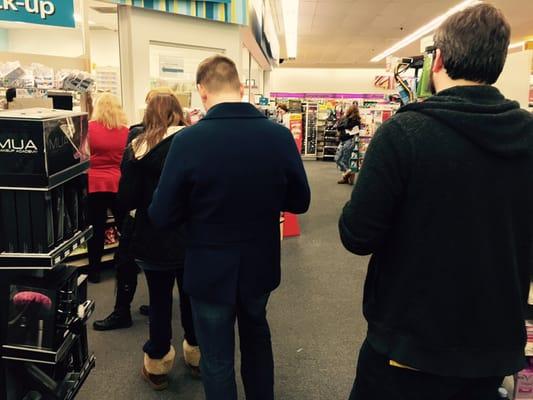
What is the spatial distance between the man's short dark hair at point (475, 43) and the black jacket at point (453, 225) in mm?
40

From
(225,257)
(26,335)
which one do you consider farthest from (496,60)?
(26,335)

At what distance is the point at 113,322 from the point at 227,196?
1926 mm

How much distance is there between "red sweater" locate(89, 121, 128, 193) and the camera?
3.64 m

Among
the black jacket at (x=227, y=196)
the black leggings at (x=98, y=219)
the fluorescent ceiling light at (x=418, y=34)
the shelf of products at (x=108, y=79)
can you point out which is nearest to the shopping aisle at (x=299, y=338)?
the black leggings at (x=98, y=219)

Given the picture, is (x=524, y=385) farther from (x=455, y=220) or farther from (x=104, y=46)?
(x=104, y=46)

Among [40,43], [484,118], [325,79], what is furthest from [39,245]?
[325,79]

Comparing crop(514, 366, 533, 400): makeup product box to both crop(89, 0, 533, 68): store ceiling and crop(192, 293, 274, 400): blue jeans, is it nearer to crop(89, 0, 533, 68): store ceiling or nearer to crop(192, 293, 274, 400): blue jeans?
crop(192, 293, 274, 400): blue jeans

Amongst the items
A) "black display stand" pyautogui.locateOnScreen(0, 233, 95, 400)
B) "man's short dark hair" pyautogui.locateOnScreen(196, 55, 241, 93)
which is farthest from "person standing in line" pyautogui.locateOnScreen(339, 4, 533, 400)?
"black display stand" pyautogui.locateOnScreen(0, 233, 95, 400)

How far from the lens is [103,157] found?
12.1ft

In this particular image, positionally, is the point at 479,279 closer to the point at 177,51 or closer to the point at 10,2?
the point at 10,2

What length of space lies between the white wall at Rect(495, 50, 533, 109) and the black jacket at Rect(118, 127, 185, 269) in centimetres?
196

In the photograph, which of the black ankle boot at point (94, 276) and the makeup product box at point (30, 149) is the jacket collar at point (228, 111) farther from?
the black ankle boot at point (94, 276)

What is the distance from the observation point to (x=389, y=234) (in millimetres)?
1172

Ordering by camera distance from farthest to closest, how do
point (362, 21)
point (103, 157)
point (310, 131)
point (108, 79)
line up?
1. point (310, 131)
2. point (362, 21)
3. point (108, 79)
4. point (103, 157)
